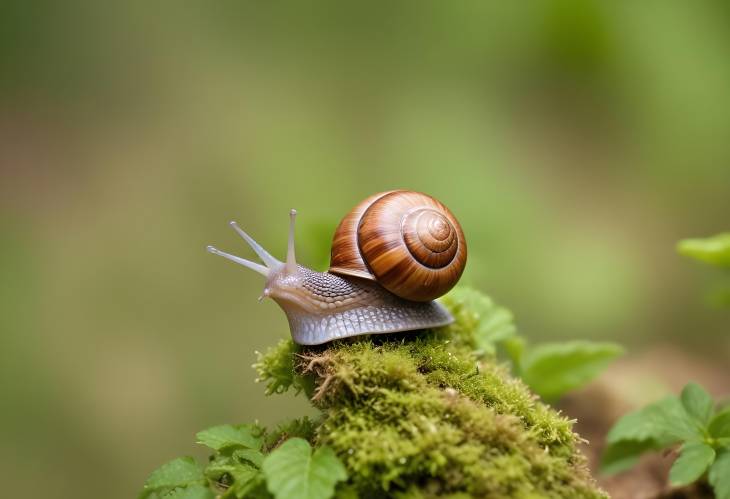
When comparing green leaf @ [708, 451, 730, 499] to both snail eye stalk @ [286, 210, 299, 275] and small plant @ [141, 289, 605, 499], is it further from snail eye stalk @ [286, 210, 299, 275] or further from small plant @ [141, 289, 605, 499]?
snail eye stalk @ [286, 210, 299, 275]

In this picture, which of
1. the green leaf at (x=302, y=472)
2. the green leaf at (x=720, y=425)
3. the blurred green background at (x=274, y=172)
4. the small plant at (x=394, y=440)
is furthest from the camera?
the blurred green background at (x=274, y=172)

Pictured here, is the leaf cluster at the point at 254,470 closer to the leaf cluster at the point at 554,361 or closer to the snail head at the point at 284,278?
the snail head at the point at 284,278

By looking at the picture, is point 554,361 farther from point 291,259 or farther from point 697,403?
point 291,259

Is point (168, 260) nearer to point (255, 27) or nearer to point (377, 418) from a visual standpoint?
point (255, 27)

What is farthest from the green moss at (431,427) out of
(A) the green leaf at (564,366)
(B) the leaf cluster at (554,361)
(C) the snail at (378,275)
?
(A) the green leaf at (564,366)

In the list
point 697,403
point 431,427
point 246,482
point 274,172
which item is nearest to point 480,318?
point 697,403

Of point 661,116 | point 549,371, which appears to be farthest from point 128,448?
point 661,116
